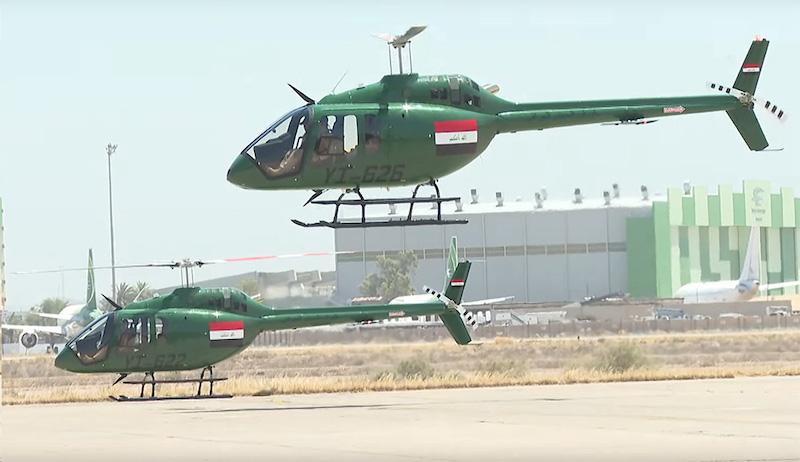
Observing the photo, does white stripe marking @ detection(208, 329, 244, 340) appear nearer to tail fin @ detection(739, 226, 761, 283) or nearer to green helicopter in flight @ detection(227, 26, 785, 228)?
green helicopter in flight @ detection(227, 26, 785, 228)

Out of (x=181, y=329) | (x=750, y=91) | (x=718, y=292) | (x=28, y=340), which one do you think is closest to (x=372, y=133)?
(x=750, y=91)

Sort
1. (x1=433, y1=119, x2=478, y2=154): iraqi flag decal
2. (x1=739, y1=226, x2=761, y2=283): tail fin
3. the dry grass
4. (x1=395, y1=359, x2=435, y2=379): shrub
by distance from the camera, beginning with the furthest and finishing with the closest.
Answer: (x1=739, y1=226, x2=761, y2=283): tail fin, (x1=395, y1=359, x2=435, y2=379): shrub, the dry grass, (x1=433, y1=119, x2=478, y2=154): iraqi flag decal

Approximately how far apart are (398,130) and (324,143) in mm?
1115

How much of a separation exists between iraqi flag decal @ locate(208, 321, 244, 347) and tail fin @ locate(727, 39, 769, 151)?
14.8 metres

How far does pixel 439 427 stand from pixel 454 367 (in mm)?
27482

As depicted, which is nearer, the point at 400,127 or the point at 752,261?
the point at 400,127

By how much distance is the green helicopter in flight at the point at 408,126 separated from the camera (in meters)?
21.4

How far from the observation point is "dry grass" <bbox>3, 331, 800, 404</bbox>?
39.3m

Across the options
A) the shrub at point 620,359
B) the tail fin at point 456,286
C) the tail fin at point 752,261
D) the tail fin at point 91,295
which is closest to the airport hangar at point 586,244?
the tail fin at point 752,261

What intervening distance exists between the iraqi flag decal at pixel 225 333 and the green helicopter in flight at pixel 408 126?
39.7 feet

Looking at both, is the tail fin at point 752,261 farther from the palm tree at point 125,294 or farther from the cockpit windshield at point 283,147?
the cockpit windshield at point 283,147

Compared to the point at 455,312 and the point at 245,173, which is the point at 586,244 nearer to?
the point at 455,312

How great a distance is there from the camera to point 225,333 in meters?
33.5

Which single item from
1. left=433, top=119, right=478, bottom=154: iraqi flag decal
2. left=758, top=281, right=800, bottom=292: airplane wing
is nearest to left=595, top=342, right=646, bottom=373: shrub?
left=433, top=119, right=478, bottom=154: iraqi flag decal
